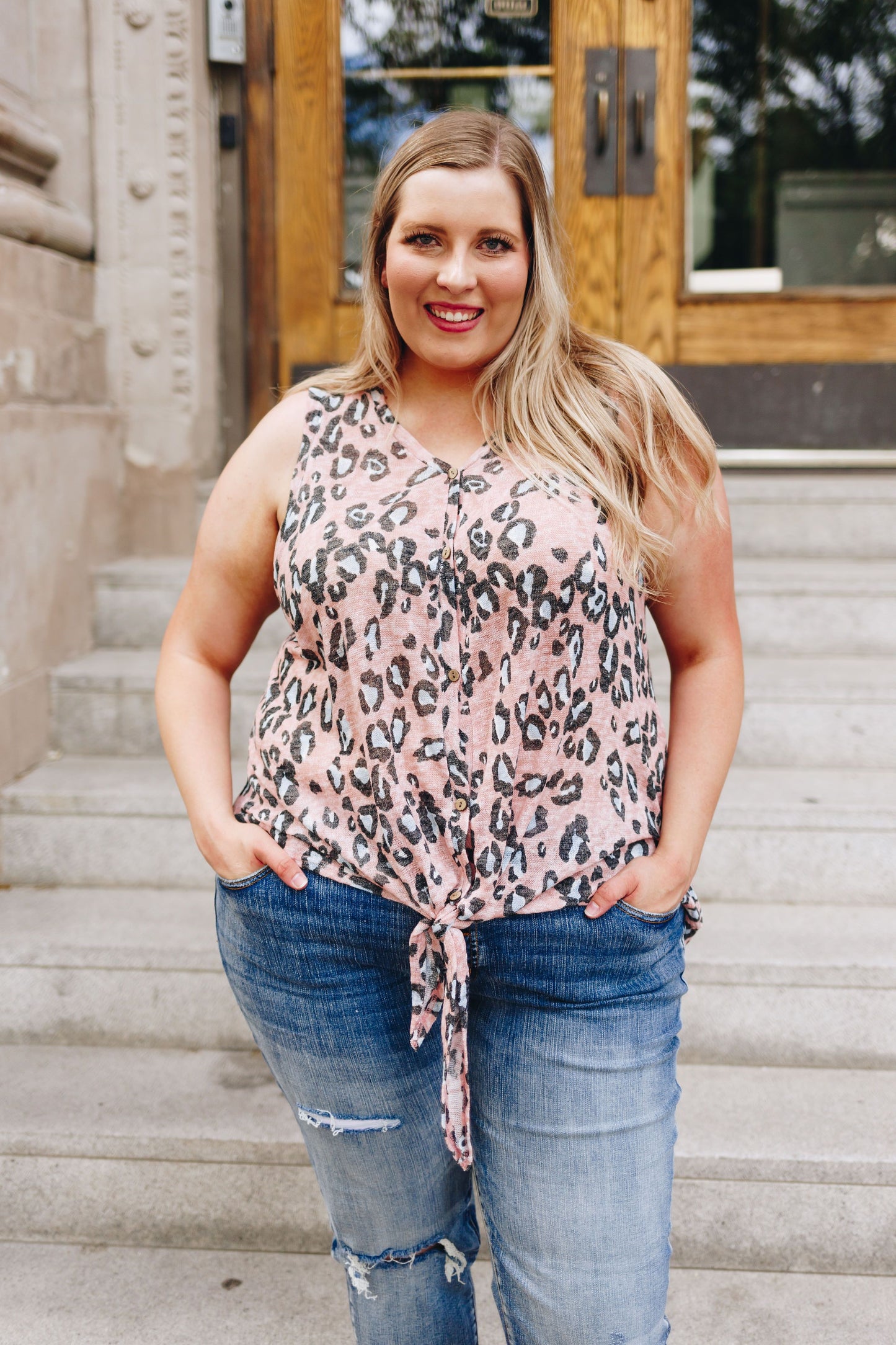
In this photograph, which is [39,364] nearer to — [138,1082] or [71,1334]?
[138,1082]

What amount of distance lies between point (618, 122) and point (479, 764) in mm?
3253

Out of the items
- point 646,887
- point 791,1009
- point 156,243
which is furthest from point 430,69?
point 646,887

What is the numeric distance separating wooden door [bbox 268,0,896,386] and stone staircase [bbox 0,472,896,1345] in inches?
53.1

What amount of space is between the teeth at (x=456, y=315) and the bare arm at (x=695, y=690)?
31cm

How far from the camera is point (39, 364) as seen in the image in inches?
125

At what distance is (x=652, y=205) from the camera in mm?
3932

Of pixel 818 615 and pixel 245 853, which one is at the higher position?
pixel 818 615

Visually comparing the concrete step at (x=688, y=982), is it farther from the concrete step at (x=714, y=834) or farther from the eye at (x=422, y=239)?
the eye at (x=422, y=239)

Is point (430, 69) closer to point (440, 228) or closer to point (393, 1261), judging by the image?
point (440, 228)

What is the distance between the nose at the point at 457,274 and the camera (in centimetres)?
137

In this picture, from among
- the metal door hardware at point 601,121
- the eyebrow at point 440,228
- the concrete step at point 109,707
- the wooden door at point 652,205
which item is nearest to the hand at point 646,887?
the eyebrow at point 440,228

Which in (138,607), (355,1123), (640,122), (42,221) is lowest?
(355,1123)

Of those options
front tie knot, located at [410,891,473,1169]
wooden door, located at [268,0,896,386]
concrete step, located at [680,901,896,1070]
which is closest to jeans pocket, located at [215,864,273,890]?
front tie knot, located at [410,891,473,1169]

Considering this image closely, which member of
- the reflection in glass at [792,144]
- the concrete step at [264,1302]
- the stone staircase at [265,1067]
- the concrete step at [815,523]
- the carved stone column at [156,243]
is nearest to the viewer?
the concrete step at [264,1302]
